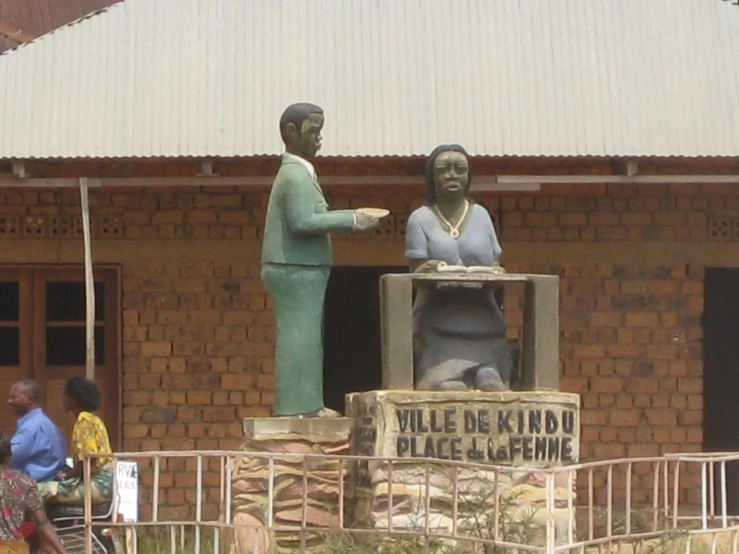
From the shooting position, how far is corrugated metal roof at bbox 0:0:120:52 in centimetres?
1631

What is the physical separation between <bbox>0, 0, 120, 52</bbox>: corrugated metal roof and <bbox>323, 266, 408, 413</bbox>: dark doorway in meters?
4.47

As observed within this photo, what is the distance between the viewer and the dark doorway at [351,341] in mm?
13523

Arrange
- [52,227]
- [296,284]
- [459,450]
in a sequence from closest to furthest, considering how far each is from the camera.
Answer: [459,450] < [296,284] < [52,227]

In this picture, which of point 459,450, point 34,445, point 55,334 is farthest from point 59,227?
point 459,450

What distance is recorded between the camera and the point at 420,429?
26.5ft

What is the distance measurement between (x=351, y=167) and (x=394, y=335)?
329 cm

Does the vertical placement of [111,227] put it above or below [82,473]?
above

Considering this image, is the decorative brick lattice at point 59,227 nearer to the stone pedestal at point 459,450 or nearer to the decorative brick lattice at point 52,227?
the decorative brick lattice at point 52,227

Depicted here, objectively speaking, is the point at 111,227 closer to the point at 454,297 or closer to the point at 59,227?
the point at 59,227

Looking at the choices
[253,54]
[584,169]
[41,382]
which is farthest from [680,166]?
[41,382]

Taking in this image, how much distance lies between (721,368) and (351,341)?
3044mm

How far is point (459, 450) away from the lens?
8062mm

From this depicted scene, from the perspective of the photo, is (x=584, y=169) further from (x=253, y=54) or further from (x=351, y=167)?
(x=253, y=54)

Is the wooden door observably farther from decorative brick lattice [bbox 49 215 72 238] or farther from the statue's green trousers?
the statue's green trousers
